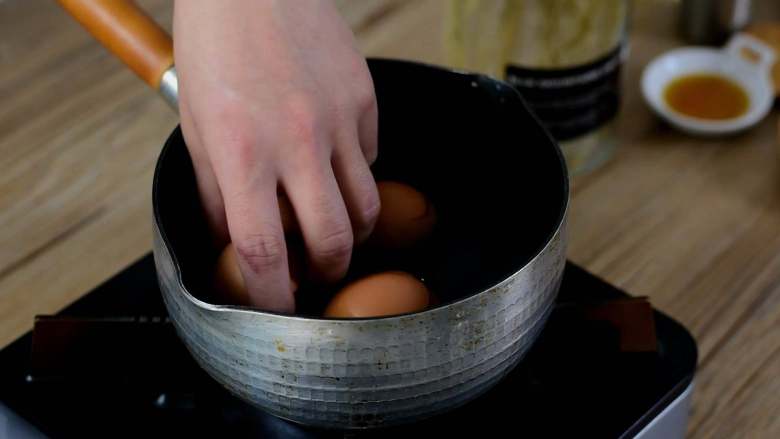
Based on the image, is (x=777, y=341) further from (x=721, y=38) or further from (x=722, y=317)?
(x=721, y=38)

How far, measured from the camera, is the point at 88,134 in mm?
958

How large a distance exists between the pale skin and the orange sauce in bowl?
0.53 metres

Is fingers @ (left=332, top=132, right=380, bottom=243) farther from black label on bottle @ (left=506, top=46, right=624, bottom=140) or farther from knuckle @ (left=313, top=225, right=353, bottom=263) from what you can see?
black label on bottle @ (left=506, top=46, right=624, bottom=140)

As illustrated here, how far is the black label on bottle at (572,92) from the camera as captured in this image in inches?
34.2

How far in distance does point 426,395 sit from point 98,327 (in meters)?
0.24

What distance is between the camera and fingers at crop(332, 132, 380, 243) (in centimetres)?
53

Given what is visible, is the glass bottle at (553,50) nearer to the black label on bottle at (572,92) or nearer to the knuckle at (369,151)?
the black label on bottle at (572,92)

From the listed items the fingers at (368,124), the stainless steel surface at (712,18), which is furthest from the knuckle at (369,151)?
the stainless steel surface at (712,18)

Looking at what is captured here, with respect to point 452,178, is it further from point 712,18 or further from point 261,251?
point 712,18

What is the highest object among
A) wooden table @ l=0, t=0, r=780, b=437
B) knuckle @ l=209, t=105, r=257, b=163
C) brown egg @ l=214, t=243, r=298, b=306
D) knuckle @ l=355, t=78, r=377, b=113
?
knuckle @ l=209, t=105, r=257, b=163

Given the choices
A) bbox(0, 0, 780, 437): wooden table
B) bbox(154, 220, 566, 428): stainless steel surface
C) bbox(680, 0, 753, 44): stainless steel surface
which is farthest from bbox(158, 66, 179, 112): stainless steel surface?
bbox(680, 0, 753, 44): stainless steel surface

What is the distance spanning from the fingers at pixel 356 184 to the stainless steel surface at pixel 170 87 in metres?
0.12

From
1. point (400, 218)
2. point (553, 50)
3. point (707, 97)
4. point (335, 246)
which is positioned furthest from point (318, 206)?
point (707, 97)

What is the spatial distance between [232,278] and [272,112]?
12 cm
